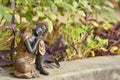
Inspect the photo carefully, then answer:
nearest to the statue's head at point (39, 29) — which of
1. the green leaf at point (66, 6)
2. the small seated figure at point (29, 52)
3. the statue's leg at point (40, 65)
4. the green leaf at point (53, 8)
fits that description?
the small seated figure at point (29, 52)

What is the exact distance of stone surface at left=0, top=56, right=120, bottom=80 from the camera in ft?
9.54

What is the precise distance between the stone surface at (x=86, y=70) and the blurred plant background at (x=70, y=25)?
8.1 inches

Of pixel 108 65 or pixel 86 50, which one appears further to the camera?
pixel 86 50

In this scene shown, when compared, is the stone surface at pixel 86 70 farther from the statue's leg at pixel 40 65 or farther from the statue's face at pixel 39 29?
the statue's face at pixel 39 29

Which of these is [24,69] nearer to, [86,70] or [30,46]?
[30,46]

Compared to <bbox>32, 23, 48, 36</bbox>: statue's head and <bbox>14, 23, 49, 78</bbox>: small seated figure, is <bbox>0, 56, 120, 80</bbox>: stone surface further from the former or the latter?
<bbox>32, 23, 48, 36</bbox>: statue's head

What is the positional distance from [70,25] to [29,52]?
104cm

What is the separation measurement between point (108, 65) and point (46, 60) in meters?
0.47

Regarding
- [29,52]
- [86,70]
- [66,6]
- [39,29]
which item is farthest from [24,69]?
[66,6]

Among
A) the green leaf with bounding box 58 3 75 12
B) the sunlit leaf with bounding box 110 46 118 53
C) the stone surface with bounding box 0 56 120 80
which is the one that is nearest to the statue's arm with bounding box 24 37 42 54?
the stone surface with bounding box 0 56 120 80

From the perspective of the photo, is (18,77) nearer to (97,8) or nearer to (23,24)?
(23,24)

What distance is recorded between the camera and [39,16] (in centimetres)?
329

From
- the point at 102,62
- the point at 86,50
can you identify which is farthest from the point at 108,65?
the point at 86,50

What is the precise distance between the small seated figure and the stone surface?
7 centimetres
